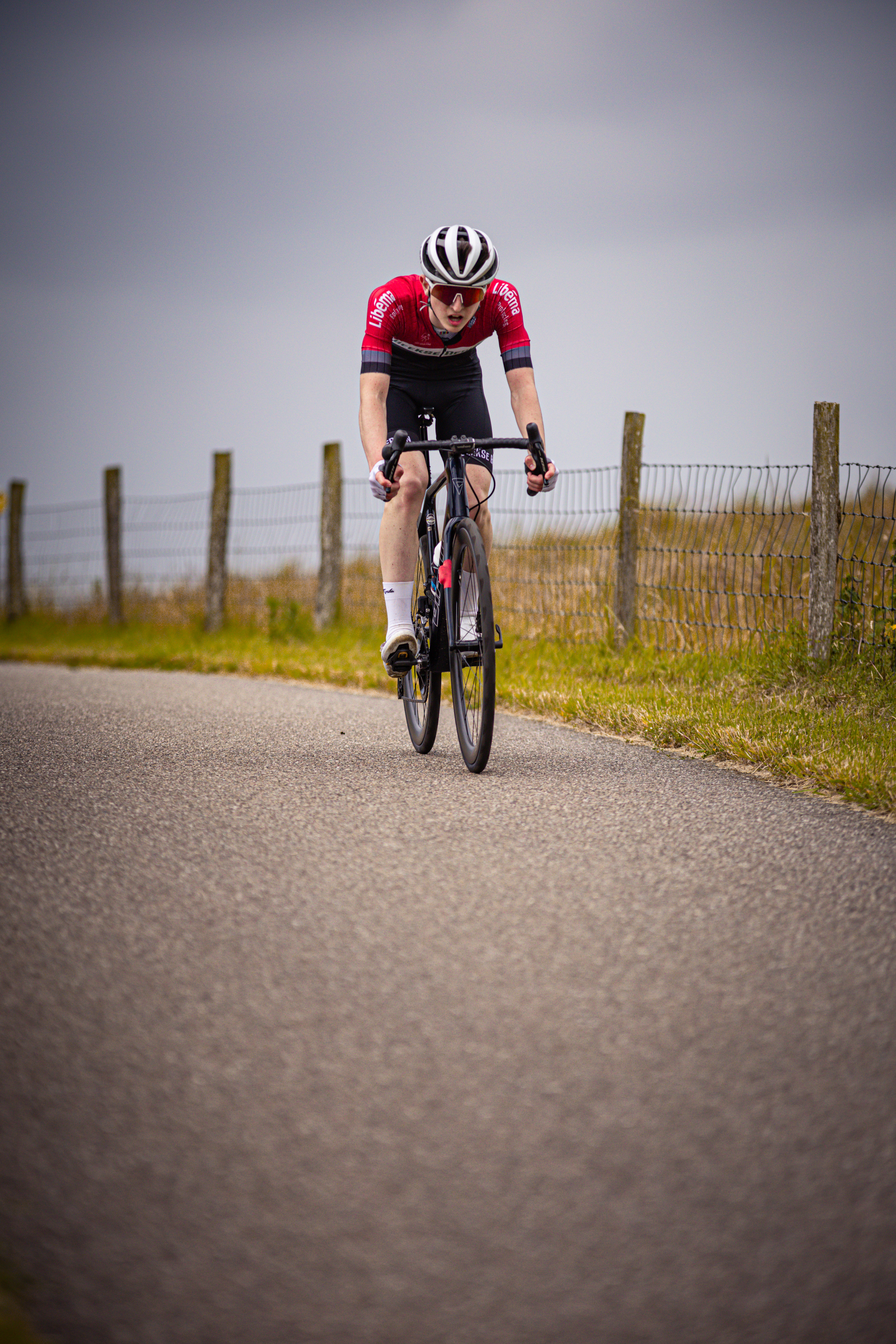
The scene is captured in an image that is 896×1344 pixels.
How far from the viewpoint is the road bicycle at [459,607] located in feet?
16.3

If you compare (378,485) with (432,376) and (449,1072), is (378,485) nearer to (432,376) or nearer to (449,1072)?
(432,376)

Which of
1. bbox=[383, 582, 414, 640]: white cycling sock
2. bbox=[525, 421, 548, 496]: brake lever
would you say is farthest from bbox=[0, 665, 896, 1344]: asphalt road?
bbox=[525, 421, 548, 496]: brake lever

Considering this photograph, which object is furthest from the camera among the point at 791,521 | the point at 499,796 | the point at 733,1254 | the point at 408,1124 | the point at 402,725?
the point at 791,521

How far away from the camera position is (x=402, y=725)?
686 cm

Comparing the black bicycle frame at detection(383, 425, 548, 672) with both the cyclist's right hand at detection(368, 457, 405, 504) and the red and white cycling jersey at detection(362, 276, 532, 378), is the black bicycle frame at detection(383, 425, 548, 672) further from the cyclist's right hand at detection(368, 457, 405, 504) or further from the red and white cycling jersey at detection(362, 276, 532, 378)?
the red and white cycling jersey at detection(362, 276, 532, 378)

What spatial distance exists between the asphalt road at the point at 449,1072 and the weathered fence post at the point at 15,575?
14460 millimetres

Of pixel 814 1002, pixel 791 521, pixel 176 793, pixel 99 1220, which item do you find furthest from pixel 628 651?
pixel 99 1220

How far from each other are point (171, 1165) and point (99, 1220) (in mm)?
173

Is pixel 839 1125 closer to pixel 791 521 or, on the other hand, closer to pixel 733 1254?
pixel 733 1254

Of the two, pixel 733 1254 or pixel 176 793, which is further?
pixel 176 793

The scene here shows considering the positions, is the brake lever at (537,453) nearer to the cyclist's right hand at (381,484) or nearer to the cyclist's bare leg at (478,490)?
the cyclist's bare leg at (478,490)

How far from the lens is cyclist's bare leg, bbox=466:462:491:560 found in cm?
552

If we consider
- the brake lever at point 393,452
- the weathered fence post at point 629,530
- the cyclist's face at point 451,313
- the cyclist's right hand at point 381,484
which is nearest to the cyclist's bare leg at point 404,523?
the cyclist's right hand at point 381,484

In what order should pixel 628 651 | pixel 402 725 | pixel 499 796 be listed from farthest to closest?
1. pixel 628 651
2. pixel 402 725
3. pixel 499 796
